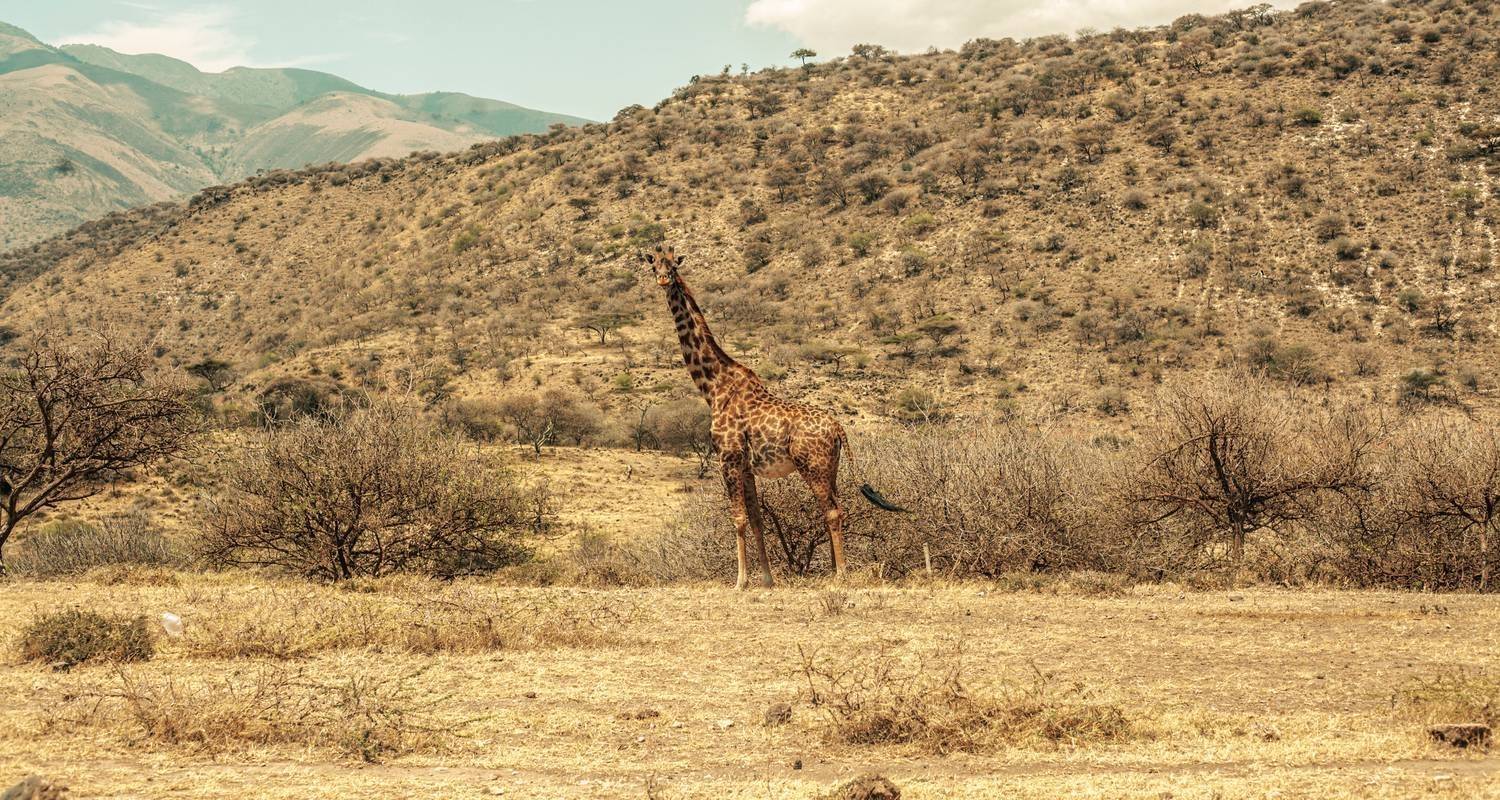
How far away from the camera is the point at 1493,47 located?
5106 cm

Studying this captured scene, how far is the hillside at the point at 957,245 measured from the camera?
1558 inches

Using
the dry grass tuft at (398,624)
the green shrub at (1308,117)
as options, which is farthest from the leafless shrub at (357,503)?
the green shrub at (1308,117)

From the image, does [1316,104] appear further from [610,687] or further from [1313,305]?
[610,687]

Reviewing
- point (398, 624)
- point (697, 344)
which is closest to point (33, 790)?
point (398, 624)

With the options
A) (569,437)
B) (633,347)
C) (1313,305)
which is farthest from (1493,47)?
(569,437)

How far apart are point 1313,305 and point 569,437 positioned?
2651 cm

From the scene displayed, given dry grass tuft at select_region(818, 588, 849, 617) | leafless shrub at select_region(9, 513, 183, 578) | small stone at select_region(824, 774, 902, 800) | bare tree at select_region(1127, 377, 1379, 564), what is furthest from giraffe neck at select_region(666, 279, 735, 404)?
small stone at select_region(824, 774, 902, 800)

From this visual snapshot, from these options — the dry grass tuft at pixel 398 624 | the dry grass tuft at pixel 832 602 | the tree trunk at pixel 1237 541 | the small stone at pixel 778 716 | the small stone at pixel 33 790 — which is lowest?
the tree trunk at pixel 1237 541

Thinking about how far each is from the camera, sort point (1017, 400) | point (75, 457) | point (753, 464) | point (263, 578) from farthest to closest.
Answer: point (1017, 400) → point (75, 457) → point (263, 578) → point (753, 464)

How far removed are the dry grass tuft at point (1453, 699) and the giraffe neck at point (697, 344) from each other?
8.79 m

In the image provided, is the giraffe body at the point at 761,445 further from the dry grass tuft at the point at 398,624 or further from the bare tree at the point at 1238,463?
the bare tree at the point at 1238,463

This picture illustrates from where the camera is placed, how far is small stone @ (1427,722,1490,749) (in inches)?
261

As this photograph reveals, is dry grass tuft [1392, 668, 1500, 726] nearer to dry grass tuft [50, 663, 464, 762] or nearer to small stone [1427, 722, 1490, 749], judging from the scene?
small stone [1427, 722, 1490, 749]

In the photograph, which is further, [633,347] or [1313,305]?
[633,347]
